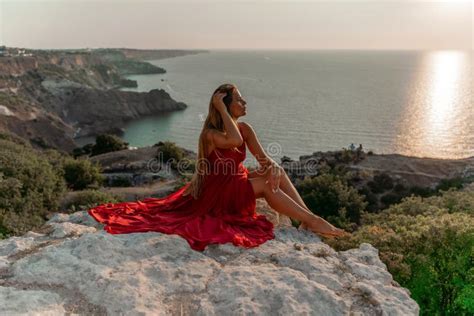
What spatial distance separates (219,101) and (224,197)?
1.27m

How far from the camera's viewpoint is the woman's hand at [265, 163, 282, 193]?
595cm

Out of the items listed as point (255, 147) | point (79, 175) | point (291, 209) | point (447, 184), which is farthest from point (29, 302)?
→ point (447, 184)

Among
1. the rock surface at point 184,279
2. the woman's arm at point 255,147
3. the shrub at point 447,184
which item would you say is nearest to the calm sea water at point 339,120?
the shrub at point 447,184

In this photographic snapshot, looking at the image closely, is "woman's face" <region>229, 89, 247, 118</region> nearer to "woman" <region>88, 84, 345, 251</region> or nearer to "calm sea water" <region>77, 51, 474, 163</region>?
"woman" <region>88, 84, 345, 251</region>

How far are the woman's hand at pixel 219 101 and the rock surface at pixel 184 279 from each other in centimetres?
183

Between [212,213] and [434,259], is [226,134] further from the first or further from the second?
[434,259]

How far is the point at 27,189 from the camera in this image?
12.0 m

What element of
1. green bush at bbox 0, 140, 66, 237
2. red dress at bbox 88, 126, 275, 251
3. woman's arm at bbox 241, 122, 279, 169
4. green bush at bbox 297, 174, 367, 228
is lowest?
green bush at bbox 297, 174, 367, 228

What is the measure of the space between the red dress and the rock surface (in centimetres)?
20

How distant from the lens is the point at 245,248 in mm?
5160

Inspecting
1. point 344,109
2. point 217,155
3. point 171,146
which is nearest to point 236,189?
point 217,155

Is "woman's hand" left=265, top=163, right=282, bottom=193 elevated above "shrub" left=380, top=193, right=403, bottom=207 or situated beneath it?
elevated above

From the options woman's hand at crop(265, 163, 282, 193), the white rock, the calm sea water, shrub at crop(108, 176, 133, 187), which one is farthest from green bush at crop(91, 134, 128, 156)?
the white rock

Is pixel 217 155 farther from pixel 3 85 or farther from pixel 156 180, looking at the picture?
pixel 3 85
